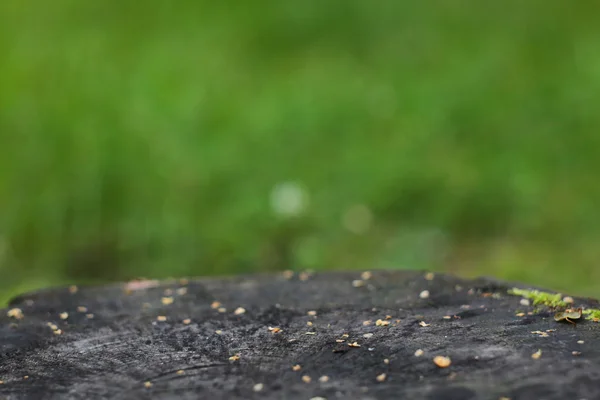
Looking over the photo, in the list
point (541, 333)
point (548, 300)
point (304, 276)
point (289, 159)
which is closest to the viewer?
point (541, 333)

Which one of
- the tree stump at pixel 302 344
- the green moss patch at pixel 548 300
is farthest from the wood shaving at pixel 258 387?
the green moss patch at pixel 548 300

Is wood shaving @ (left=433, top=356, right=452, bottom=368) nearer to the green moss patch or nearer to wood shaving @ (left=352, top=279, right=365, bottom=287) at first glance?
the green moss patch

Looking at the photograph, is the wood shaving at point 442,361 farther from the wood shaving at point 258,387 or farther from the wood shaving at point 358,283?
the wood shaving at point 358,283

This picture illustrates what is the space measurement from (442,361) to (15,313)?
54.1 inches

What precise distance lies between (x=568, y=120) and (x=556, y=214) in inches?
41.3

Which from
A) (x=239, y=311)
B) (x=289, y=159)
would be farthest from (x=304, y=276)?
(x=289, y=159)

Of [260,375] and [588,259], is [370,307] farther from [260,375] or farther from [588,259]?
[588,259]

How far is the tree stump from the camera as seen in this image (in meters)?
1.37

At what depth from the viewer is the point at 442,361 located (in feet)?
4.75

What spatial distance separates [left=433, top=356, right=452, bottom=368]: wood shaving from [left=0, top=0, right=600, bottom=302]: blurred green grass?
2595 mm

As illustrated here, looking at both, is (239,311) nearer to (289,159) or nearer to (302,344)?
(302,344)

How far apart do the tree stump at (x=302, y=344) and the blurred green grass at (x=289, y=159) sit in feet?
6.11

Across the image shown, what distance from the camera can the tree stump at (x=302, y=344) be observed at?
1371mm

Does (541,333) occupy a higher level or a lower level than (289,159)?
lower
